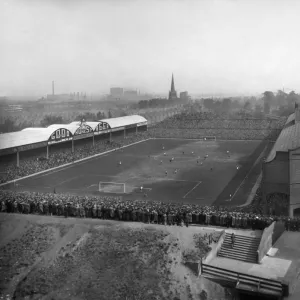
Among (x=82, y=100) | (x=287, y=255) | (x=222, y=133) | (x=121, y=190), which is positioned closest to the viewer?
(x=287, y=255)

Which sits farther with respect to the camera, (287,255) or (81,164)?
(81,164)

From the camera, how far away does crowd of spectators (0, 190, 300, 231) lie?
1892cm

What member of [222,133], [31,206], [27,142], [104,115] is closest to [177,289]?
[31,206]

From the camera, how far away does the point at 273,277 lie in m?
14.9

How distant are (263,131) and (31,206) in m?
48.5

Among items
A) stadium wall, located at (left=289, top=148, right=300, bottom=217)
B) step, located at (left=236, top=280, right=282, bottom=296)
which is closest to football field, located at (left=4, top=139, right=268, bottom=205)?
stadium wall, located at (left=289, top=148, right=300, bottom=217)


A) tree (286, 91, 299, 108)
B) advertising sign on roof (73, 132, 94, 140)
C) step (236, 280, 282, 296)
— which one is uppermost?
tree (286, 91, 299, 108)

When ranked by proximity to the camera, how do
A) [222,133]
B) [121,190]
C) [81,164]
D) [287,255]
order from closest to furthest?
[287,255], [121,190], [81,164], [222,133]

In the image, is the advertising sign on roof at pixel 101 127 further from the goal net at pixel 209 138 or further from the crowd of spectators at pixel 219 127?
the goal net at pixel 209 138

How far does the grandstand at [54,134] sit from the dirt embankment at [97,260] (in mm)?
8342

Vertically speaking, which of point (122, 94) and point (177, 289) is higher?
point (122, 94)

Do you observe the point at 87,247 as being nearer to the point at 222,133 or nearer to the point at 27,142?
the point at 27,142

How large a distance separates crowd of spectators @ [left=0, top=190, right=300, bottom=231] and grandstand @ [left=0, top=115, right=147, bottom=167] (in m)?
4.81

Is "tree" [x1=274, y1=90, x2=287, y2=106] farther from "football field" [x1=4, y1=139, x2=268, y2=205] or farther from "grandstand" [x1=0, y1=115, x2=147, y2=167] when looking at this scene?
"football field" [x1=4, y1=139, x2=268, y2=205]
